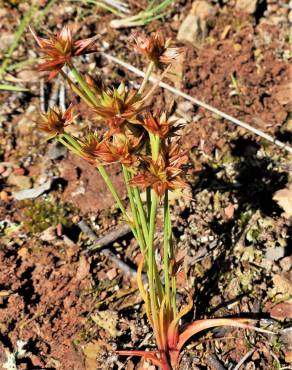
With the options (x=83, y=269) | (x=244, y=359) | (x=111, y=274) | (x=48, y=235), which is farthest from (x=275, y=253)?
(x=48, y=235)

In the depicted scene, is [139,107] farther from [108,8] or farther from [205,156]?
[108,8]

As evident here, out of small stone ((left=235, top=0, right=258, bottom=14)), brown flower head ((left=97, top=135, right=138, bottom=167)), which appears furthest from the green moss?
small stone ((left=235, top=0, right=258, bottom=14))

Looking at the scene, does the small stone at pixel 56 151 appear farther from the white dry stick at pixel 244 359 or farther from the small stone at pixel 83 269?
the white dry stick at pixel 244 359

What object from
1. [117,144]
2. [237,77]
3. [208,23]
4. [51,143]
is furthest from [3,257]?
[208,23]

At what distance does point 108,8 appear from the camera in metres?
3.72

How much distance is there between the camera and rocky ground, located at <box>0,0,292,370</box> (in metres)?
2.49

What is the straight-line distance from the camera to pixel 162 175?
1615 mm

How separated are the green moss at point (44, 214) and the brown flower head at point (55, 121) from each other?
4.20ft

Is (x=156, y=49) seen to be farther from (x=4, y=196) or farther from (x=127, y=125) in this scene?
(x=4, y=196)

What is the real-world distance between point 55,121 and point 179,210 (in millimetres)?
1335

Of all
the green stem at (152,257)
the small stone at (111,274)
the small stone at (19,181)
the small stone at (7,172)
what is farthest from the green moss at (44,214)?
the green stem at (152,257)

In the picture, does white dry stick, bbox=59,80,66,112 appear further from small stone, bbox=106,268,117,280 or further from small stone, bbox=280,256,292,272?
small stone, bbox=280,256,292,272

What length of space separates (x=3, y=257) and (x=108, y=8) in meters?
1.88

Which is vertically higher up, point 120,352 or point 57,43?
point 57,43
